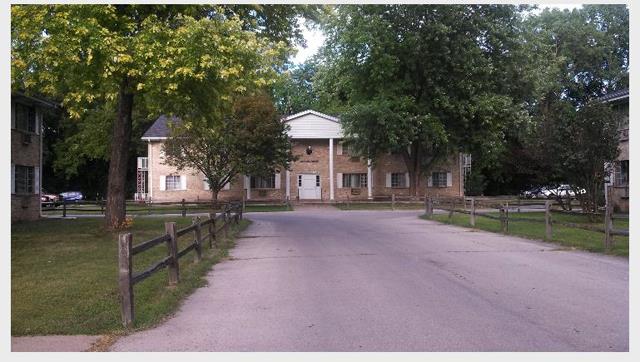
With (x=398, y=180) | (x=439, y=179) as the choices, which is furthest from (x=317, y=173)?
(x=439, y=179)

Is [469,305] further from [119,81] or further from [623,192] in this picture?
[623,192]

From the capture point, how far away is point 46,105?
26.8 m

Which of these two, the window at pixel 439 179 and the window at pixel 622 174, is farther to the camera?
the window at pixel 439 179

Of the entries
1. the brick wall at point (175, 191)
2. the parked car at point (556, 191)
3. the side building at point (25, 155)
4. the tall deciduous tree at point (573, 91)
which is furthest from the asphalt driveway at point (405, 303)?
the brick wall at point (175, 191)

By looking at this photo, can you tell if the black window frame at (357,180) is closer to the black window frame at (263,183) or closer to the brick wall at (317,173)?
the brick wall at (317,173)

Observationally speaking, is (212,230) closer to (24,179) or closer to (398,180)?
(24,179)

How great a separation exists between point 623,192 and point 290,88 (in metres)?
39.7

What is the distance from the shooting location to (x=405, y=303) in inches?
321

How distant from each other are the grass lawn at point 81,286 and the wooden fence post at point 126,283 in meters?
0.12

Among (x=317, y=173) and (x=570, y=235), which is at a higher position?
(x=317, y=173)

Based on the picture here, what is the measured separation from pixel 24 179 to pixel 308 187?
22177mm

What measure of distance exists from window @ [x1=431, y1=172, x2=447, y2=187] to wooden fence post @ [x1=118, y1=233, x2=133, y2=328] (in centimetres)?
4081

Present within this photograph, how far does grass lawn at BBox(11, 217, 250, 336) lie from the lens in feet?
23.9

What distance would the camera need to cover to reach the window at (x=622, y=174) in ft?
99.1
